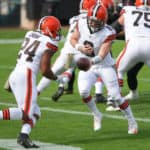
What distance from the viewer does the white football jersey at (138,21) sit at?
32.7 feet

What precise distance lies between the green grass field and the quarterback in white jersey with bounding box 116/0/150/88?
74 centimetres

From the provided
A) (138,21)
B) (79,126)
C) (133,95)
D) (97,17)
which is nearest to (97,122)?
(79,126)

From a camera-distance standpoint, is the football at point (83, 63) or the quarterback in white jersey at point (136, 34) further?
the quarterback in white jersey at point (136, 34)

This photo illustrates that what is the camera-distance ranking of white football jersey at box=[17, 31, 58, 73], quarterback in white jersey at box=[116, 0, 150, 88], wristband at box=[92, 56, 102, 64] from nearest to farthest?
Result: white football jersey at box=[17, 31, 58, 73]
wristband at box=[92, 56, 102, 64]
quarterback in white jersey at box=[116, 0, 150, 88]

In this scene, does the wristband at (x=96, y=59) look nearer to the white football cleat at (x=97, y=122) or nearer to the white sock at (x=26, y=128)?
the white football cleat at (x=97, y=122)

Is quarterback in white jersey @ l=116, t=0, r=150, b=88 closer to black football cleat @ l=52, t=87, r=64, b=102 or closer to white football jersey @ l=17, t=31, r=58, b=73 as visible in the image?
black football cleat @ l=52, t=87, r=64, b=102

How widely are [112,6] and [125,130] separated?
262cm

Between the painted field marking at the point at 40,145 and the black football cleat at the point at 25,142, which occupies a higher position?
the black football cleat at the point at 25,142

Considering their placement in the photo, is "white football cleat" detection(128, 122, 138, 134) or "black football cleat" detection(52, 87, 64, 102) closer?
"white football cleat" detection(128, 122, 138, 134)

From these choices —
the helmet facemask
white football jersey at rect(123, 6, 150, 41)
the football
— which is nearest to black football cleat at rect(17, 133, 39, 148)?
the football

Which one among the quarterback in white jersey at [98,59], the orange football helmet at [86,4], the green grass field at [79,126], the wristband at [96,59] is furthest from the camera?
the orange football helmet at [86,4]

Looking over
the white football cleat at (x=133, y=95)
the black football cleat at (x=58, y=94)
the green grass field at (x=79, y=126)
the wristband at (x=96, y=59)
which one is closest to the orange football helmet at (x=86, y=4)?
the black football cleat at (x=58, y=94)

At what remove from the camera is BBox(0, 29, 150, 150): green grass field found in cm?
805

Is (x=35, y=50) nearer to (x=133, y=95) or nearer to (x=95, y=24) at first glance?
(x=95, y=24)
